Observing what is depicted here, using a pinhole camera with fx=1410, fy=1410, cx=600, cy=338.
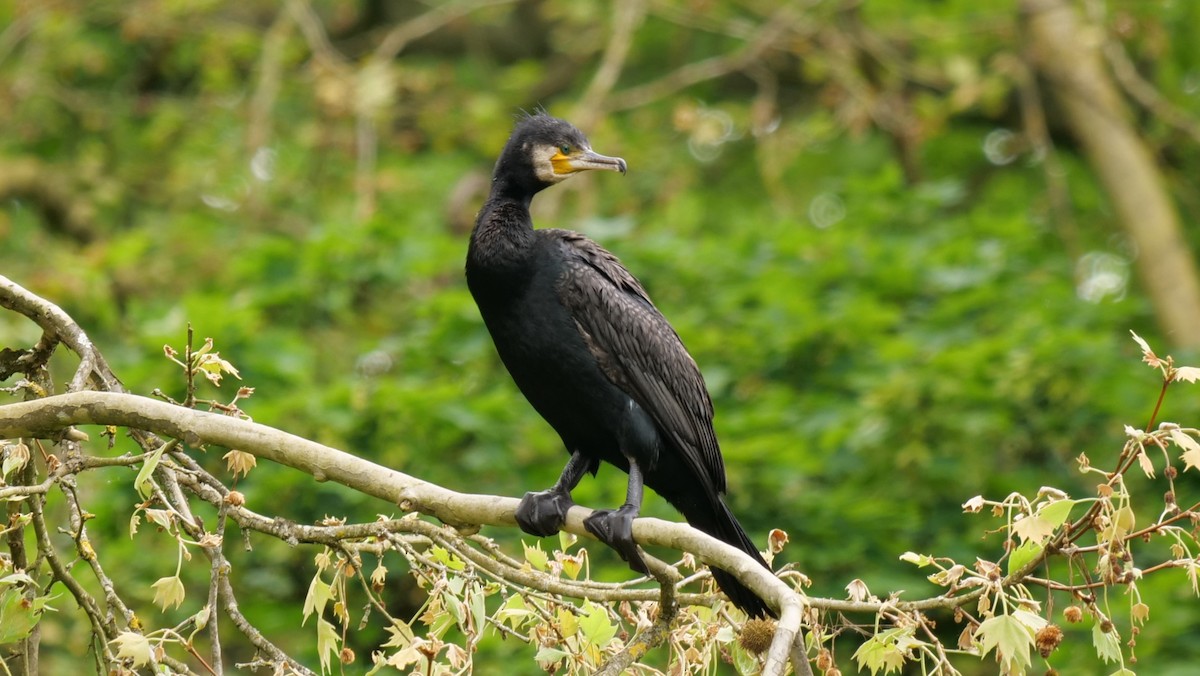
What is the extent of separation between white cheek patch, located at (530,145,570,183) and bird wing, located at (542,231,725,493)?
23 cm

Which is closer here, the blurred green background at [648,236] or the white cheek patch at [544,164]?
the white cheek patch at [544,164]

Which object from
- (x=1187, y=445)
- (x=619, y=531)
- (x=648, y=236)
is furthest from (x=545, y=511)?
(x=648, y=236)

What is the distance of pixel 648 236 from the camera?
8.41 m

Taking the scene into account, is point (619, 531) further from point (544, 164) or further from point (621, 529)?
point (544, 164)

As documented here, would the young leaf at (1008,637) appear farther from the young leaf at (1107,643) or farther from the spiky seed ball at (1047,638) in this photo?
the young leaf at (1107,643)

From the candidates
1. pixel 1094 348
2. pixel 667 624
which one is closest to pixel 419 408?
pixel 1094 348

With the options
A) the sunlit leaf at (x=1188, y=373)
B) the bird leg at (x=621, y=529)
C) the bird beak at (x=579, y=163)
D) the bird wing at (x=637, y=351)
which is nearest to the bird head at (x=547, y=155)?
the bird beak at (x=579, y=163)

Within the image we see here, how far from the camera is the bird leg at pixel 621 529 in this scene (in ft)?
11.5

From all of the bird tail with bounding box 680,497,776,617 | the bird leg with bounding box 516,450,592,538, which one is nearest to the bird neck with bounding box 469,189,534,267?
the bird leg with bounding box 516,450,592,538

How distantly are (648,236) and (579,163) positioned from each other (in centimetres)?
389

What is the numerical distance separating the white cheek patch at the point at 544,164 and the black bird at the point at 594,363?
0.17 metres

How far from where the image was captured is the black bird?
13.5 feet

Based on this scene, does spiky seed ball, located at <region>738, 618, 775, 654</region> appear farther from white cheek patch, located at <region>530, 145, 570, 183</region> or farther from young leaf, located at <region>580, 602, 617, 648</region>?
white cheek patch, located at <region>530, 145, 570, 183</region>

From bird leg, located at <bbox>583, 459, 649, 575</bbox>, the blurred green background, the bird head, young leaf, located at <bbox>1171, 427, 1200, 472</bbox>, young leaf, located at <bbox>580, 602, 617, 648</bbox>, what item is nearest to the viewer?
young leaf, located at <bbox>1171, 427, 1200, 472</bbox>
